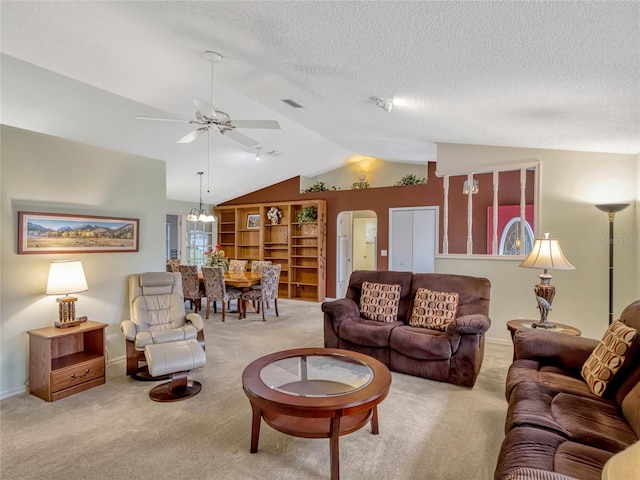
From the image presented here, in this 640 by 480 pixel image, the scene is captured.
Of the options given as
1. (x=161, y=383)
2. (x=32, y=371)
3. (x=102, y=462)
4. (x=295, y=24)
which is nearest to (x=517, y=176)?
(x=295, y=24)

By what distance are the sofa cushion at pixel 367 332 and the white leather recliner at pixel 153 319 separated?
1.52 meters

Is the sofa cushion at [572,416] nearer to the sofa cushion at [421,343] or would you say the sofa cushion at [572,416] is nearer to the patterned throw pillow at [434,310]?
the sofa cushion at [421,343]

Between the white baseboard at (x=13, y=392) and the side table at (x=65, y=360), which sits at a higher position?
the side table at (x=65, y=360)

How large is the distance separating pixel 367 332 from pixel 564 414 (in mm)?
1937

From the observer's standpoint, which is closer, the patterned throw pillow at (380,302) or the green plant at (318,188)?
the patterned throw pillow at (380,302)

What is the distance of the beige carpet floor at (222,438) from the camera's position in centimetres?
198

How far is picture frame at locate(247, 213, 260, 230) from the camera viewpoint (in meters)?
8.77

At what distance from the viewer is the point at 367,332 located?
3510mm

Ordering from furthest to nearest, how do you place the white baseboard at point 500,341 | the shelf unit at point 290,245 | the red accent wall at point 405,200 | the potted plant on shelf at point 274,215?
A: the potted plant on shelf at point 274,215 < the shelf unit at point 290,245 < the red accent wall at point 405,200 < the white baseboard at point 500,341

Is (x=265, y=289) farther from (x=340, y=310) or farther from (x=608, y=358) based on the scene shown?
(x=608, y=358)

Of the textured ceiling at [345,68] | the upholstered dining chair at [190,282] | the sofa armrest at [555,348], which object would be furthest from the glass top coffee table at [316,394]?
the upholstered dining chair at [190,282]

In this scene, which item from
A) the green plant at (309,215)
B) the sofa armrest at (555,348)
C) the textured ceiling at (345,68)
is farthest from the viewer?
the green plant at (309,215)

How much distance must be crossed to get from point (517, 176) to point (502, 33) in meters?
4.84

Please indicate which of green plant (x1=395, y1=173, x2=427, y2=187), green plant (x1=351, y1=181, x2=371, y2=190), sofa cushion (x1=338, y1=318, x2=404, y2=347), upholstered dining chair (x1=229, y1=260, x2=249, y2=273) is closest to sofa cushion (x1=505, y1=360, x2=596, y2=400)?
sofa cushion (x1=338, y1=318, x2=404, y2=347)
